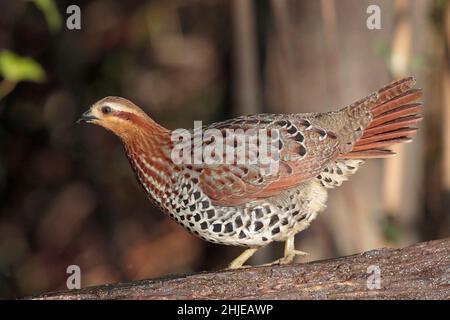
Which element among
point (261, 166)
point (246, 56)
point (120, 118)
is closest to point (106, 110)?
point (120, 118)

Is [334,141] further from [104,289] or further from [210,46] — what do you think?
[210,46]

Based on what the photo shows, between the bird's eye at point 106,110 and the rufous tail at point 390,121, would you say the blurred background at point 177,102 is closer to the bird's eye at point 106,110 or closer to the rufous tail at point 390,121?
the rufous tail at point 390,121

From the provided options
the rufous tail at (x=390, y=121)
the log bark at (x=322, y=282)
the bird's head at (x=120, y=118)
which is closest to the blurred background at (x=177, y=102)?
the rufous tail at (x=390, y=121)

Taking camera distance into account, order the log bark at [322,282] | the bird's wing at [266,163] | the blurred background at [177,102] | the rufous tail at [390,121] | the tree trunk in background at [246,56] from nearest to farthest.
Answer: the log bark at [322,282]
the bird's wing at [266,163]
the rufous tail at [390,121]
the blurred background at [177,102]
the tree trunk in background at [246,56]

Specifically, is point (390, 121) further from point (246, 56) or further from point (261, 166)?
point (246, 56)

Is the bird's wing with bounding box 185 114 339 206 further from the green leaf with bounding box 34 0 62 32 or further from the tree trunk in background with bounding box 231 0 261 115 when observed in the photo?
the tree trunk in background with bounding box 231 0 261 115
